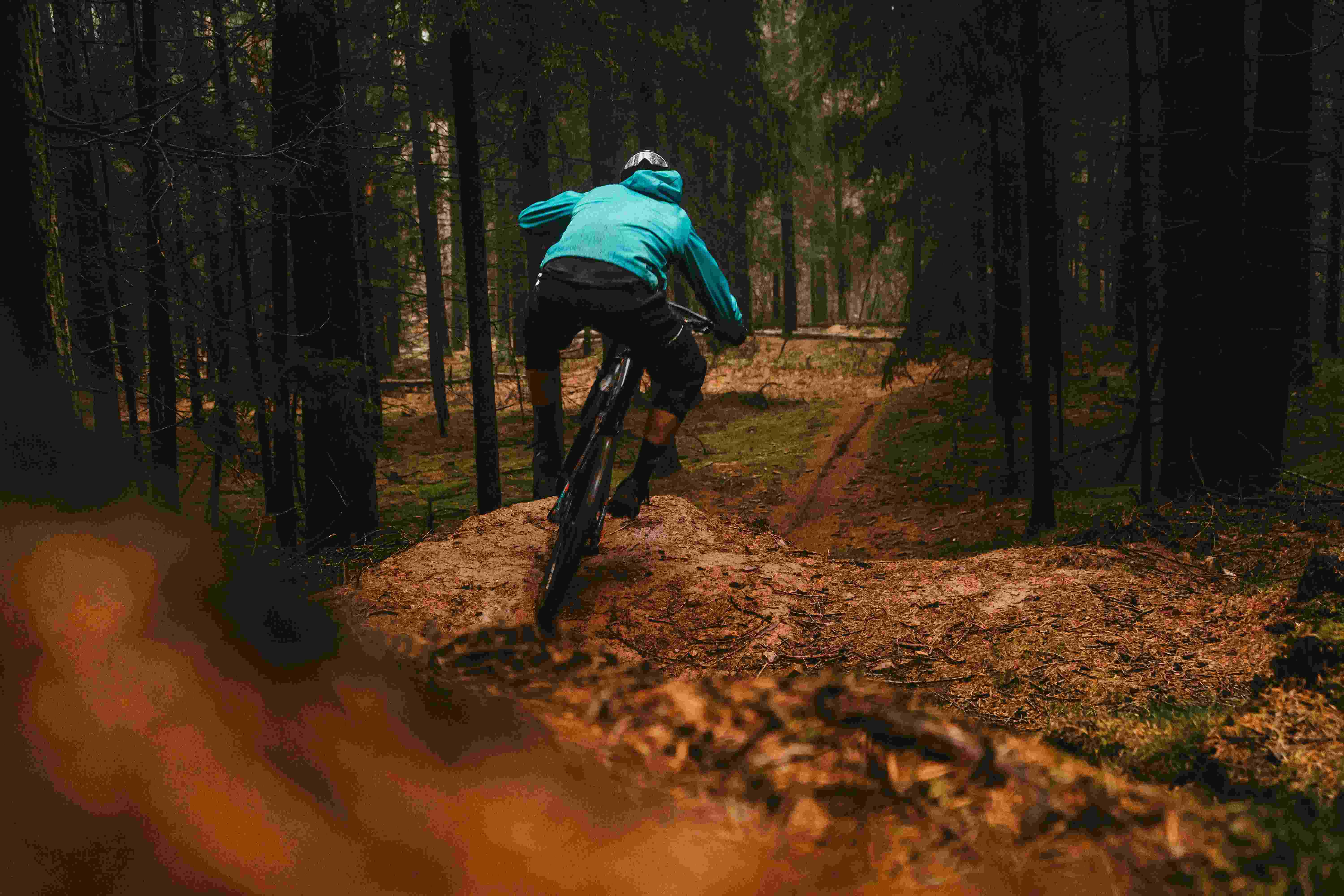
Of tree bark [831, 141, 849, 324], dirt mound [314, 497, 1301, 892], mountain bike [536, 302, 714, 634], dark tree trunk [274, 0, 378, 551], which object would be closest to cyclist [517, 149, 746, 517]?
mountain bike [536, 302, 714, 634]

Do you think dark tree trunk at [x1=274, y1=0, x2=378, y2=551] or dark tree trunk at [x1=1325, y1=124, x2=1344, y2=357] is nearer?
dark tree trunk at [x1=274, y1=0, x2=378, y2=551]

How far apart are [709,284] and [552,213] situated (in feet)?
3.50

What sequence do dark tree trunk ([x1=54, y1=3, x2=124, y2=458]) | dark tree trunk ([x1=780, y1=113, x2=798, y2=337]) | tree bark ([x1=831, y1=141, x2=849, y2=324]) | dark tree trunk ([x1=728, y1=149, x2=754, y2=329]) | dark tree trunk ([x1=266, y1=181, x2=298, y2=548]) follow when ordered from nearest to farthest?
dark tree trunk ([x1=54, y1=3, x2=124, y2=458])
dark tree trunk ([x1=266, y1=181, x2=298, y2=548])
dark tree trunk ([x1=728, y1=149, x2=754, y2=329])
dark tree trunk ([x1=780, y1=113, x2=798, y2=337])
tree bark ([x1=831, y1=141, x2=849, y2=324])

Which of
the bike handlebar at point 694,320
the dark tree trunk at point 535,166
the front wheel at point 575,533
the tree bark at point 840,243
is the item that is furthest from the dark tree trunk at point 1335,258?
the tree bark at point 840,243

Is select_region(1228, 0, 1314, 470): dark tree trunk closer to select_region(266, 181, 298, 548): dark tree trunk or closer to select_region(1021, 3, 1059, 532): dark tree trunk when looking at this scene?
select_region(1021, 3, 1059, 532): dark tree trunk

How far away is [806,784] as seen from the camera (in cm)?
284

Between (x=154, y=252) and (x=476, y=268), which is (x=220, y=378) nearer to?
(x=154, y=252)

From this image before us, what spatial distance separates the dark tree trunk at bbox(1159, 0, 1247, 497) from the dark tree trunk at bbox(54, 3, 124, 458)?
802 cm

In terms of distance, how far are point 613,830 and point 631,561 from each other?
107 inches

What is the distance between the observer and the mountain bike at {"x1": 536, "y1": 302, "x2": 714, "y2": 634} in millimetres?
4504

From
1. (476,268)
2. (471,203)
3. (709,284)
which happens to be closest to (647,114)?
(471,203)

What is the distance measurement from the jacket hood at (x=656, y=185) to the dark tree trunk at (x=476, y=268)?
4164 mm

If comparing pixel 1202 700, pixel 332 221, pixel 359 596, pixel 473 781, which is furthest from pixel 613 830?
pixel 332 221

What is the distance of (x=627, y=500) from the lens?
503 centimetres
